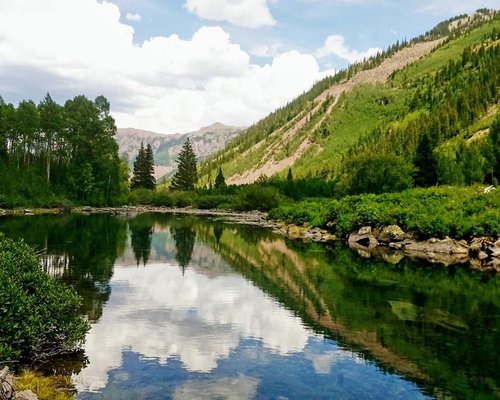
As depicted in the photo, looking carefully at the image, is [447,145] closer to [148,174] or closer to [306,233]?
[306,233]

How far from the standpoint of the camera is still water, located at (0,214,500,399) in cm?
1708

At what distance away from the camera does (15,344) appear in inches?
634

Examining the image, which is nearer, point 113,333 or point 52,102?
point 113,333

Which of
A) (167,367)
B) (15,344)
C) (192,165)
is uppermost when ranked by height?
(192,165)

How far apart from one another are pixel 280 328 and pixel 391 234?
3587cm

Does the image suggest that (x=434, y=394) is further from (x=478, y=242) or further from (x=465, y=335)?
(x=478, y=242)

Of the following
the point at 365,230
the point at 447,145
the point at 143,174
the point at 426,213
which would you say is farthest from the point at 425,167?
the point at 143,174

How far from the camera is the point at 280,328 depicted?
2400cm

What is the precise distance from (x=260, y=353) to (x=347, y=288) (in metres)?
14.3

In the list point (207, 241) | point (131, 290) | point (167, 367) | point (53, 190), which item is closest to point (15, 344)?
point (167, 367)

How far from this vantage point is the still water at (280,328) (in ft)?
56.0

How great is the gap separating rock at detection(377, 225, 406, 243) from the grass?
1798 inches

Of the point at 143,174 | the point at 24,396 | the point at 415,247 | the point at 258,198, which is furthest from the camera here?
the point at 143,174

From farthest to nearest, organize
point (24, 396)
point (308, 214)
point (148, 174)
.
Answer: point (148, 174)
point (308, 214)
point (24, 396)
